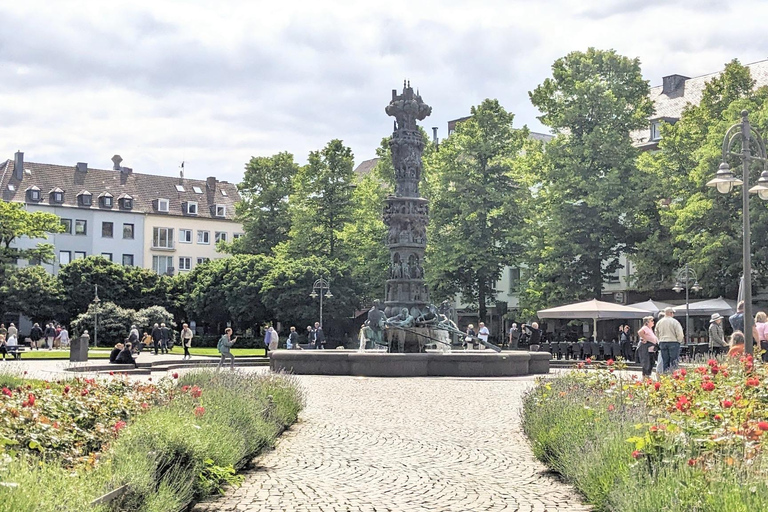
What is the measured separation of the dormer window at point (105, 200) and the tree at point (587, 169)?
161 feet

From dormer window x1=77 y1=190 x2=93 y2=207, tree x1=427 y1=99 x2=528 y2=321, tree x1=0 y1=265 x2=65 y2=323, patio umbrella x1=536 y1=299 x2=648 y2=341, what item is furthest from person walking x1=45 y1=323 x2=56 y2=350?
patio umbrella x1=536 y1=299 x2=648 y2=341

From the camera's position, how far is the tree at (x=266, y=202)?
232ft

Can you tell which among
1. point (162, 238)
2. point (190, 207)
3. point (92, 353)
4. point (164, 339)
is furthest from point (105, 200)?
point (92, 353)

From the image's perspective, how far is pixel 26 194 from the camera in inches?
3236

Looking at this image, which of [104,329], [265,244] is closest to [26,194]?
[265,244]

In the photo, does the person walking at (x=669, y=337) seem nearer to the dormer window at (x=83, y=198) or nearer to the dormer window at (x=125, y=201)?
the dormer window at (x=83, y=198)

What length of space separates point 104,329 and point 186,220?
1334 inches

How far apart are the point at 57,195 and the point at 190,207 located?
1217 cm

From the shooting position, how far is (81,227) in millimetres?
84562

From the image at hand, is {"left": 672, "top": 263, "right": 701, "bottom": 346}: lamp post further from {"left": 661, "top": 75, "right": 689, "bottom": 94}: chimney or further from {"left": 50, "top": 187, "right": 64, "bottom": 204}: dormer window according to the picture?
{"left": 50, "top": 187, "right": 64, "bottom": 204}: dormer window

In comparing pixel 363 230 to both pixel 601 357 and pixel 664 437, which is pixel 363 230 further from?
pixel 664 437

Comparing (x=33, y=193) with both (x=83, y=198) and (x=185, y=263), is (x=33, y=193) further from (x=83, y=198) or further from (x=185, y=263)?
(x=185, y=263)

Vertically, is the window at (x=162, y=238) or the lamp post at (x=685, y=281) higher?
the window at (x=162, y=238)

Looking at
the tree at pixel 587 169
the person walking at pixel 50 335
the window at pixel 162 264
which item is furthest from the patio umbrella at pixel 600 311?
the window at pixel 162 264
